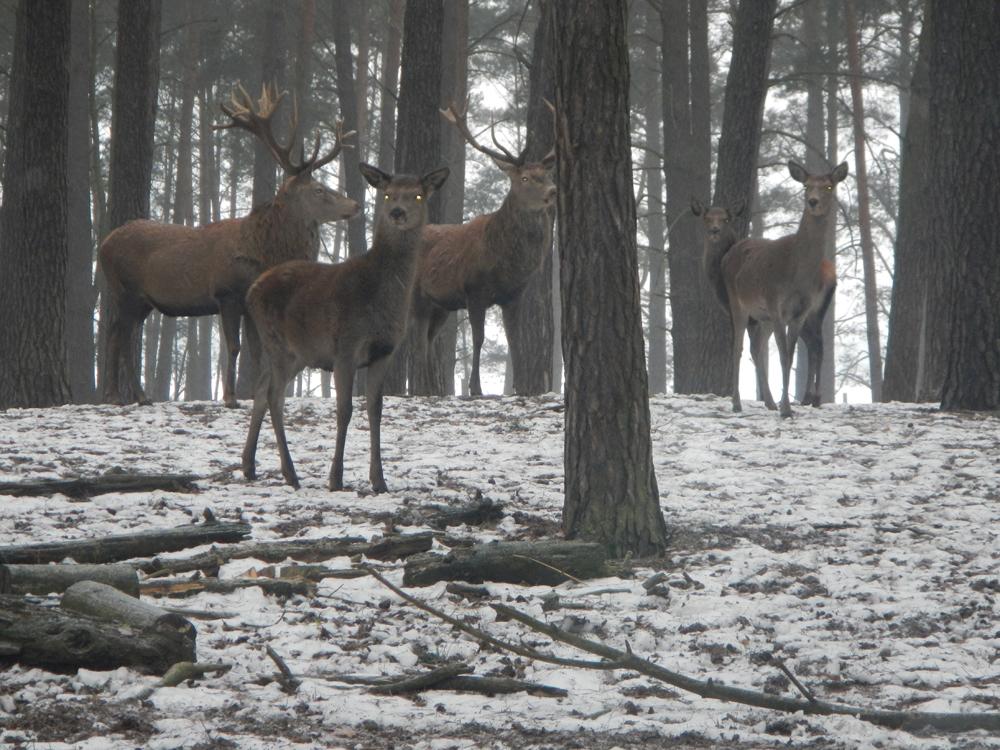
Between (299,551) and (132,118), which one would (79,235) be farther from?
(299,551)

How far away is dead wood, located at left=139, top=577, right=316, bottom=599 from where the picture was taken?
5.69m

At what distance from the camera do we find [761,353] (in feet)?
40.0

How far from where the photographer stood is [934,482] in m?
8.47

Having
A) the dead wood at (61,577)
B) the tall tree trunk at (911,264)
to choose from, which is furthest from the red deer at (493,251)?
the dead wood at (61,577)

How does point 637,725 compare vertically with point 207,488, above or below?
below

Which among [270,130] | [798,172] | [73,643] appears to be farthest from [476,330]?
[73,643]

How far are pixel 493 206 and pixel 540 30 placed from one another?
63.0ft

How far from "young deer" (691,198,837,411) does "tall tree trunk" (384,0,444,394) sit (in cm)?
325

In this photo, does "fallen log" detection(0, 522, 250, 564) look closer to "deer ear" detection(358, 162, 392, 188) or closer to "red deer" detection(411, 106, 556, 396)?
"deer ear" detection(358, 162, 392, 188)

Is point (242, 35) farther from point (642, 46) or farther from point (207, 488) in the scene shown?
point (207, 488)

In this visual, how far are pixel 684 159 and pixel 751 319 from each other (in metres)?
6.52

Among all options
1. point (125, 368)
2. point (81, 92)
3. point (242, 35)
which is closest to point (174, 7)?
point (242, 35)

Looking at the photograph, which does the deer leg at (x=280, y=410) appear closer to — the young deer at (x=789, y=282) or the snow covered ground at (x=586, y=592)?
the snow covered ground at (x=586, y=592)

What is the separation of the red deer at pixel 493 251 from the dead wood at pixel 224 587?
6723mm
